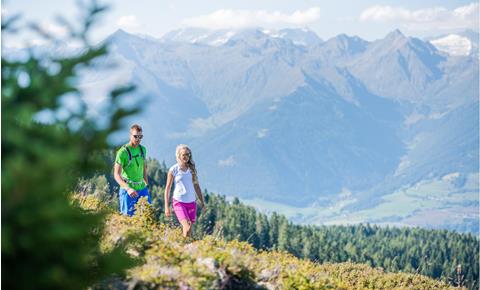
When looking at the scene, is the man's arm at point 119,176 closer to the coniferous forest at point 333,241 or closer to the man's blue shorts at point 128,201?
the man's blue shorts at point 128,201

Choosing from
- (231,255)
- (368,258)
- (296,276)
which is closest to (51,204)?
(231,255)

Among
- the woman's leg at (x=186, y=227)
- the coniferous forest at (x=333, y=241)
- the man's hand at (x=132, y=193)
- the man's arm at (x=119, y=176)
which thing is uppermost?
the coniferous forest at (x=333, y=241)

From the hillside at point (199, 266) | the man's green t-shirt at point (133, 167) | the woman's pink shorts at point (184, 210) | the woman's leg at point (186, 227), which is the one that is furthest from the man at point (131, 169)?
the hillside at point (199, 266)

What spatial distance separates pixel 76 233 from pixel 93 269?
6.37 feet

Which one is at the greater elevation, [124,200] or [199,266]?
[124,200]

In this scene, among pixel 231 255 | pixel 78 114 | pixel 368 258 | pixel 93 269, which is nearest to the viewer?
pixel 78 114

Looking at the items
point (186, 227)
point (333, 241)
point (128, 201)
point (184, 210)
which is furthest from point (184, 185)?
point (333, 241)

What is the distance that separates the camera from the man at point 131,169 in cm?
1378

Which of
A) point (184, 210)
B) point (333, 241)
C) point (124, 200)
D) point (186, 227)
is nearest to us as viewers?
point (186, 227)

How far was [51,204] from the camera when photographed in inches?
139

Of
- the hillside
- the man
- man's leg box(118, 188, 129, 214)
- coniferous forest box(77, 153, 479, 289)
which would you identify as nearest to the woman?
the man

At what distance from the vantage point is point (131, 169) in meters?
14.1

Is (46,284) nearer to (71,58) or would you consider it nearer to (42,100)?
(42,100)

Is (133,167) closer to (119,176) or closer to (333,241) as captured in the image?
(119,176)
